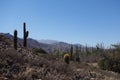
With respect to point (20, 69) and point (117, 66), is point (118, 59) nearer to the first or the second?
point (117, 66)

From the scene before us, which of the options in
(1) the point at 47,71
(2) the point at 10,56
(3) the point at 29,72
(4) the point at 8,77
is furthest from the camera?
(2) the point at 10,56

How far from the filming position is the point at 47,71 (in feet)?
41.7

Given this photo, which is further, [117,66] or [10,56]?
[117,66]

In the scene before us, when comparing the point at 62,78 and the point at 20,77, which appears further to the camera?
the point at 62,78

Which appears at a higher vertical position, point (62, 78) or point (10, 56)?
point (10, 56)

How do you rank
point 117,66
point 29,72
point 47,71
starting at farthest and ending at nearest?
point 117,66 < point 47,71 < point 29,72

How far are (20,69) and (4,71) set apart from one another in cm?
93

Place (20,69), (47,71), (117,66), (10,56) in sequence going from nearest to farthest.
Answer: (20,69), (47,71), (10,56), (117,66)

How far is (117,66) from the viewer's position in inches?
1340

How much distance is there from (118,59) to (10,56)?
23.9 m

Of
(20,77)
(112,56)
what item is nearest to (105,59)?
(112,56)

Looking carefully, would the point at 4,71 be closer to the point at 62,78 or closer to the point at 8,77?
the point at 8,77

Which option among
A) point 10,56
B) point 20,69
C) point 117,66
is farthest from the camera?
point 117,66

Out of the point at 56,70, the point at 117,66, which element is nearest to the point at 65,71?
the point at 56,70
